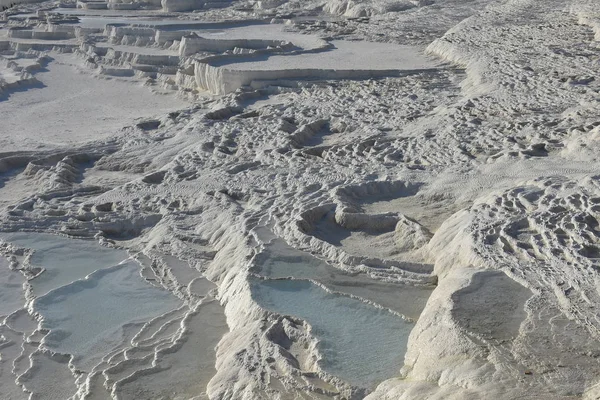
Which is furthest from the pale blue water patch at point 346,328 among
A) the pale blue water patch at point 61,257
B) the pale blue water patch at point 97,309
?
the pale blue water patch at point 61,257

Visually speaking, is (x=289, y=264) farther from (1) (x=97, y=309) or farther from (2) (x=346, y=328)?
(1) (x=97, y=309)

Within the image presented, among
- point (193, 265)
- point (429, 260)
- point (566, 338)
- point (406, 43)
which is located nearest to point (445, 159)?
point (429, 260)

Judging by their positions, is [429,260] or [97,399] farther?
[429,260]

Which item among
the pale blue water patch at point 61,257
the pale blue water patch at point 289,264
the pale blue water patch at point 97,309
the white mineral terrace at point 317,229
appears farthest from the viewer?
the pale blue water patch at point 61,257

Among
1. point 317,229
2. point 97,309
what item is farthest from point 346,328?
point 97,309

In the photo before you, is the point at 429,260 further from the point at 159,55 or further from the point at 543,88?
the point at 159,55

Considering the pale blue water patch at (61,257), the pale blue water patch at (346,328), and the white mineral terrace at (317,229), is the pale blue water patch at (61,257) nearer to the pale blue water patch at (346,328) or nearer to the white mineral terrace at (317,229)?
the white mineral terrace at (317,229)

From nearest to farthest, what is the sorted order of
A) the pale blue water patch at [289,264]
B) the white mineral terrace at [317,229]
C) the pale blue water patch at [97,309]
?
the white mineral terrace at [317,229], the pale blue water patch at [97,309], the pale blue water patch at [289,264]
